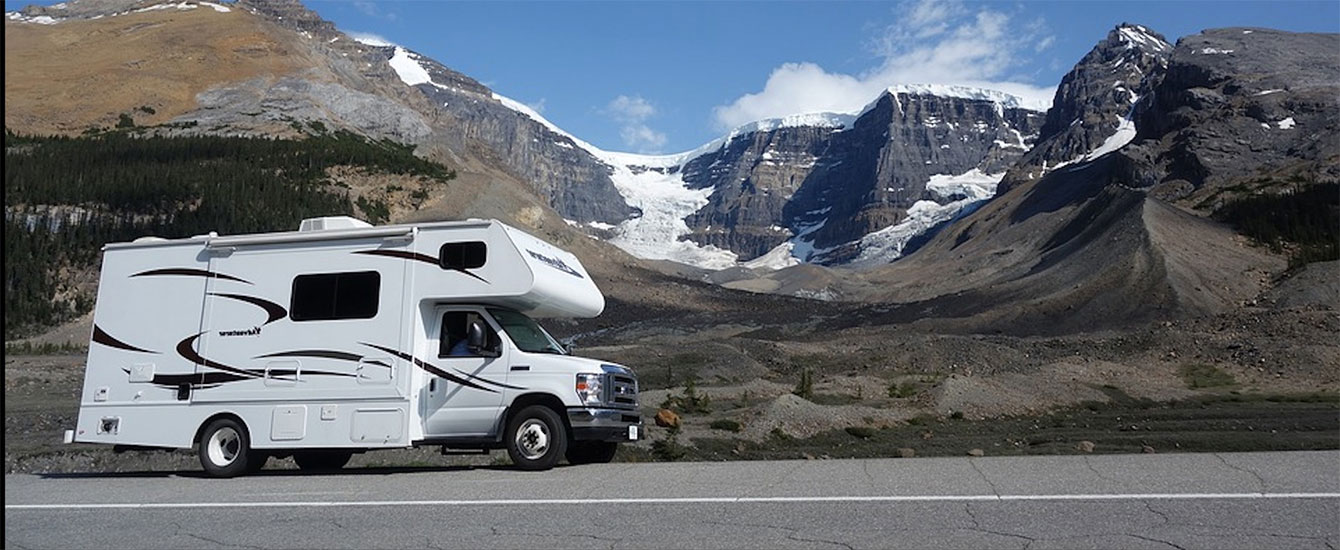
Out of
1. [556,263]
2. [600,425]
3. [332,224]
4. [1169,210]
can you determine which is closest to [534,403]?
[600,425]

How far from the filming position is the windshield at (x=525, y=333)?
559 inches

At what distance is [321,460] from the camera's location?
1588 centimetres

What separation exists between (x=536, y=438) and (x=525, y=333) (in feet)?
5.03

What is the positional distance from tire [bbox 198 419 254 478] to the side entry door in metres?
2.53

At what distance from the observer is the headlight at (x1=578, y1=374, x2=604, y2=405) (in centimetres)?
1370

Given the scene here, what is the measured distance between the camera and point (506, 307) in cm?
1456

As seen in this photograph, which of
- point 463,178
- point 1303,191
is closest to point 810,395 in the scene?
point 1303,191

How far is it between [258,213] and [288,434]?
280 feet

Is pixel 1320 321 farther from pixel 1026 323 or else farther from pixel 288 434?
pixel 288 434

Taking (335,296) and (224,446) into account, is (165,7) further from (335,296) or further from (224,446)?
(335,296)

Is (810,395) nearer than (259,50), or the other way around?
(810,395)

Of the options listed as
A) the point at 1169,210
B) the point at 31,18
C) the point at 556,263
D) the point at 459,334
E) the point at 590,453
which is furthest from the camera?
the point at 31,18

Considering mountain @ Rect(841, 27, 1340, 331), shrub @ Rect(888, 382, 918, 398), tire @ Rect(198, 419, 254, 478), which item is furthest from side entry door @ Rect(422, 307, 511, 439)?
mountain @ Rect(841, 27, 1340, 331)

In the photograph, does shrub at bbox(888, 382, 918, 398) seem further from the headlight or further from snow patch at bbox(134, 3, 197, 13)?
snow patch at bbox(134, 3, 197, 13)
